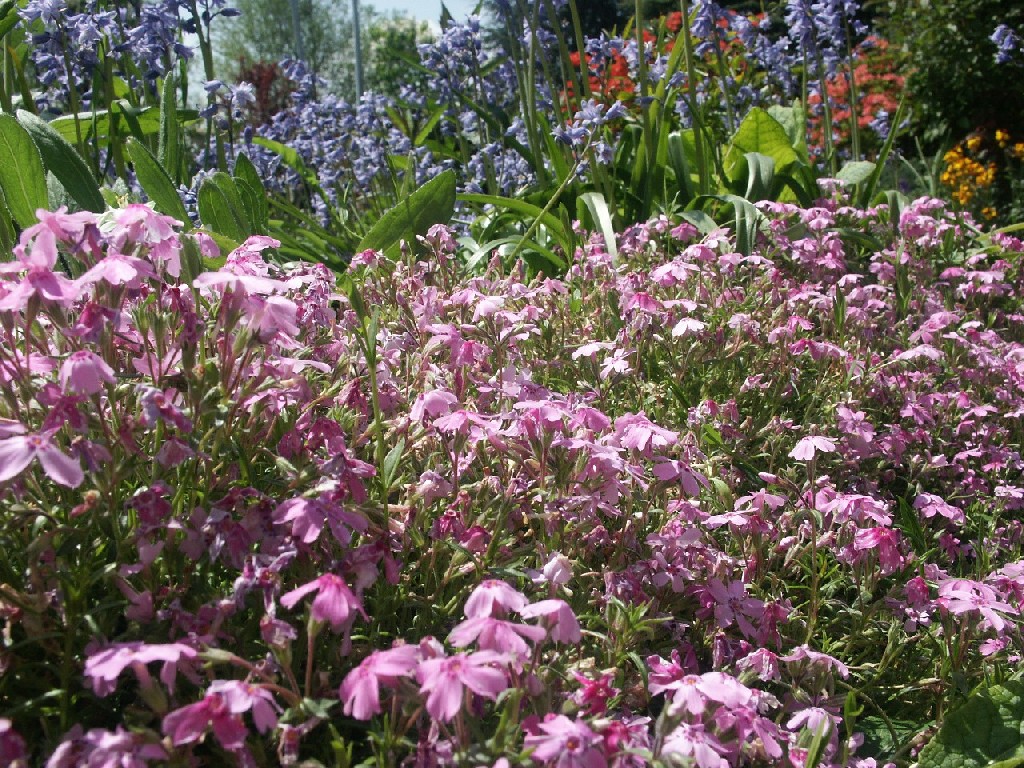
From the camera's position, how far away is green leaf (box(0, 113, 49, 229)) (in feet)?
7.21

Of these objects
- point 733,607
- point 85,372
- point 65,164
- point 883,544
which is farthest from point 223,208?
point 883,544

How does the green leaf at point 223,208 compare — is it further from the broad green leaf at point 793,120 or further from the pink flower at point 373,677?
the broad green leaf at point 793,120

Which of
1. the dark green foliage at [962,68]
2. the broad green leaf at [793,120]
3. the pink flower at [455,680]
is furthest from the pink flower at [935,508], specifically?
the dark green foliage at [962,68]

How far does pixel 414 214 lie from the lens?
335 centimetres

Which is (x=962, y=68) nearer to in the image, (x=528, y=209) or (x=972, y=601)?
(x=528, y=209)

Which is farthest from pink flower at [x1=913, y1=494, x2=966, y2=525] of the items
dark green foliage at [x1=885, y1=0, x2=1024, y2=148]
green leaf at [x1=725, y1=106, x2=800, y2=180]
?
dark green foliage at [x1=885, y1=0, x2=1024, y2=148]

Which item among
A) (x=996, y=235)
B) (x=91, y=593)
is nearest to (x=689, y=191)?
(x=996, y=235)

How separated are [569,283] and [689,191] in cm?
140

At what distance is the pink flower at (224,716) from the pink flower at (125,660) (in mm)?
53

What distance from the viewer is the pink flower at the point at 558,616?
1056mm

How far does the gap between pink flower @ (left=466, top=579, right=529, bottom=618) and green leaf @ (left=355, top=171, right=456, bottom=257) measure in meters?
2.38

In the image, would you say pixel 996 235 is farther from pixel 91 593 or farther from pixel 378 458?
pixel 91 593

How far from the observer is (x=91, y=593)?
49.6 inches

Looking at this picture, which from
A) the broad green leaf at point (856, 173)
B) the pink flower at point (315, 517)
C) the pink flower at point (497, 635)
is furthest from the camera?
the broad green leaf at point (856, 173)
